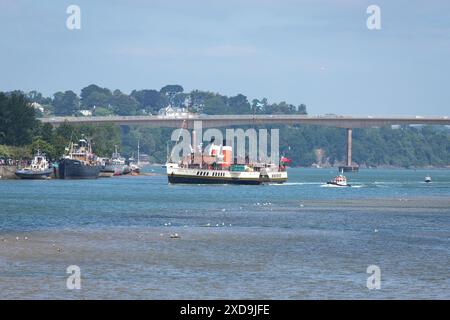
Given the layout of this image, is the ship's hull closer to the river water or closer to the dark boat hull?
the dark boat hull

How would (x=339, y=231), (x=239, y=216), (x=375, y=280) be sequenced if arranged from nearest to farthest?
(x=375, y=280), (x=339, y=231), (x=239, y=216)

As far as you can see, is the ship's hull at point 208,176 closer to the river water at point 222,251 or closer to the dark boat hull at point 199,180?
the dark boat hull at point 199,180

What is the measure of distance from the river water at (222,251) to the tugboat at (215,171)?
7223 centimetres

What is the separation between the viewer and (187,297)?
149ft

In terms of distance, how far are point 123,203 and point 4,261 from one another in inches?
2425

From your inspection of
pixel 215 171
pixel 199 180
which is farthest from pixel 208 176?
pixel 199 180

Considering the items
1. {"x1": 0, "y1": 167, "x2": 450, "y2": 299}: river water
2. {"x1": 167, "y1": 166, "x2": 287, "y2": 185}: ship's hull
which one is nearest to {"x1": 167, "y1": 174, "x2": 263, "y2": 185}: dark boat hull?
{"x1": 167, "y1": 166, "x2": 287, "y2": 185}: ship's hull

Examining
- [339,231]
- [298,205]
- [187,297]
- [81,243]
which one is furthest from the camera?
[298,205]

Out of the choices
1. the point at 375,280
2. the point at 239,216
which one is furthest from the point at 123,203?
the point at 375,280

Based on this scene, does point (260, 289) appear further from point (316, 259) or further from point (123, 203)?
point (123, 203)

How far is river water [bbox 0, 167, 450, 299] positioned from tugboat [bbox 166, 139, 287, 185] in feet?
237

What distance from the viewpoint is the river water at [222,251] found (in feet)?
157

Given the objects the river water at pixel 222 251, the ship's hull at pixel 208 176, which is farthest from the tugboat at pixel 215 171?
the river water at pixel 222 251

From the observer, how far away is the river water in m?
47.9
